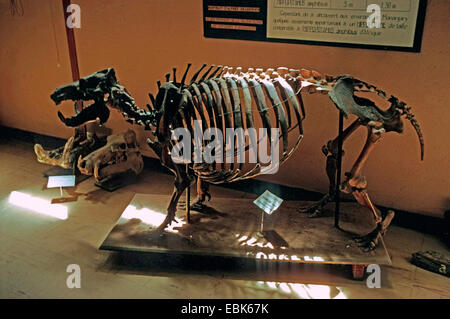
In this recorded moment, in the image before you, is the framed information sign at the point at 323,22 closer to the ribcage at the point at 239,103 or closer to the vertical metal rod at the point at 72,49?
the ribcage at the point at 239,103

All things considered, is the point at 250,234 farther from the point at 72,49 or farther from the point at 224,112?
the point at 72,49

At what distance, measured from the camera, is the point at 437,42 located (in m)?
4.24

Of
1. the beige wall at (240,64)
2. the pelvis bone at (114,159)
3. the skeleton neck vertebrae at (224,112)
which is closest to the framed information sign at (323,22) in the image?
the beige wall at (240,64)

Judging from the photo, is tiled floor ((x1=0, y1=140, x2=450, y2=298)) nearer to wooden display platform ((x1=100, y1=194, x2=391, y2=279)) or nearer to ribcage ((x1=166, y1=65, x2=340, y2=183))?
wooden display platform ((x1=100, y1=194, x2=391, y2=279))

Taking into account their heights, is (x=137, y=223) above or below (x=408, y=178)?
below

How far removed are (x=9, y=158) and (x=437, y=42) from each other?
5380mm

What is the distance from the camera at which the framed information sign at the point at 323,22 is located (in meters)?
4.29

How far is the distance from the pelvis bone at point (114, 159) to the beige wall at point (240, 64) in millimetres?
614

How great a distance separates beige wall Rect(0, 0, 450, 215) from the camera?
4.45 metres

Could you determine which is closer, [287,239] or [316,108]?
[287,239]

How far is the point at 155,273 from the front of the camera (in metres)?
4.14

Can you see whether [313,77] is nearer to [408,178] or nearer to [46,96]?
[408,178]
